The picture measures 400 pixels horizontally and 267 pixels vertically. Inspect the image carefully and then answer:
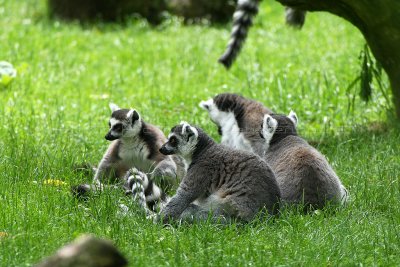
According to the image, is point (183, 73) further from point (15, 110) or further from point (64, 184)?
point (64, 184)

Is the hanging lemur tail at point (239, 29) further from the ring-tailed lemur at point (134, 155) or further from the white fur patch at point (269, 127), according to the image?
the white fur patch at point (269, 127)

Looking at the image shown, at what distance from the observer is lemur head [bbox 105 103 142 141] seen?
23.1 ft

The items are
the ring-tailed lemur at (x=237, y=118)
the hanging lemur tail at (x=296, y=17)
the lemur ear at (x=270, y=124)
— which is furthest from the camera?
the hanging lemur tail at (x=296, y=17)

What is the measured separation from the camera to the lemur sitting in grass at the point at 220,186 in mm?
5816

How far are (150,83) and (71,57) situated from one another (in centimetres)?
188

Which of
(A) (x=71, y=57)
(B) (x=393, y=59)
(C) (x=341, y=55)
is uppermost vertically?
(B) (x=393, y=59)

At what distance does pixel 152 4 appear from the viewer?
15.9 metres

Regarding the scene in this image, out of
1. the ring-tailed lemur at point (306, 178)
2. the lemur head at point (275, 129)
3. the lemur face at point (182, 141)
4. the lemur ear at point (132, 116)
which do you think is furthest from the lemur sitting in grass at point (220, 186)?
the lemur ear at point (132, 116)

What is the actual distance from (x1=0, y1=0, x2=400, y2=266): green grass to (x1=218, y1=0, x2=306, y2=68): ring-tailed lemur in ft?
2.39

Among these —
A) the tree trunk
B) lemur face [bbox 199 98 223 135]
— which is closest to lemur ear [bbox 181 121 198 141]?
lemur face [bbox 199 98 223 135]

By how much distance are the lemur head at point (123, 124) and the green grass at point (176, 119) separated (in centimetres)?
48

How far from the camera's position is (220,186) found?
237 inches

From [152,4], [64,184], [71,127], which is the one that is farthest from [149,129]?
[152,4]

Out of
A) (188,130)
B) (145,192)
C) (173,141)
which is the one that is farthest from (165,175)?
(188,130)
